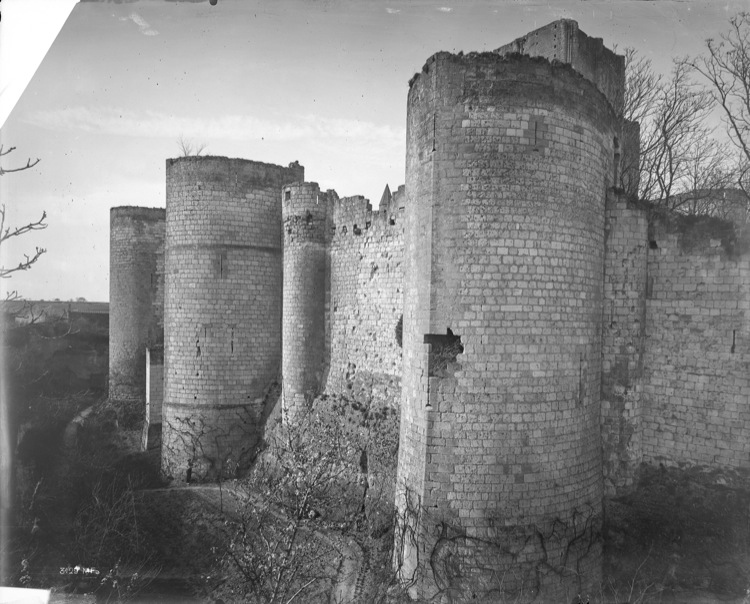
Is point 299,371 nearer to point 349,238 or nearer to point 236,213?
point 349,238

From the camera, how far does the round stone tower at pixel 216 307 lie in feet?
48.6

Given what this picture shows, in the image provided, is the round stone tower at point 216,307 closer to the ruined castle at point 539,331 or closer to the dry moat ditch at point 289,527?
the dry moat ditch at point 289,527

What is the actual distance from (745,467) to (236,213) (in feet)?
43.2

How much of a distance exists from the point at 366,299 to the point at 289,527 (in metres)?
5.80

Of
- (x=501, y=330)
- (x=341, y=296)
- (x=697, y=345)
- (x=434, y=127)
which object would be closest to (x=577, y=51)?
(x=434, y=127)

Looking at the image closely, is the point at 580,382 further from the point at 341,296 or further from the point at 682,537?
the point at 341,296

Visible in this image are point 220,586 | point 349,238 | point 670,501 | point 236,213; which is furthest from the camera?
point 236,213

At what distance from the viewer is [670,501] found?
8.33m

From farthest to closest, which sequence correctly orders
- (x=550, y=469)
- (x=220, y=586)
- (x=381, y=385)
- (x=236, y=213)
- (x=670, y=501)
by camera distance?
(x=236, y=213), (x=381, y=385), (x=220, y=586), (x=670, y=501), (x=550, y=469)

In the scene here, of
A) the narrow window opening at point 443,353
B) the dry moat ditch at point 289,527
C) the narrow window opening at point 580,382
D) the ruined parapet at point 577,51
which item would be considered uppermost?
the ruined parapet at point 577,51

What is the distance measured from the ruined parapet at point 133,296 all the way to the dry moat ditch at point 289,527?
12.9 feet

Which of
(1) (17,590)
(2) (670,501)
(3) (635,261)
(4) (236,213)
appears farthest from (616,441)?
(4) (236,213)

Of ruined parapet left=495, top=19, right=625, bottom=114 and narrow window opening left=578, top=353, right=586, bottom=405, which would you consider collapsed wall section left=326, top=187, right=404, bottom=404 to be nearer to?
ruined parapet left=495, top=19, right=625, bottom=114

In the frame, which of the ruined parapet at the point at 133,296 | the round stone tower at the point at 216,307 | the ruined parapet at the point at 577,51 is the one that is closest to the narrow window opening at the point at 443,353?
the ruined parapet at the point at 577,51
